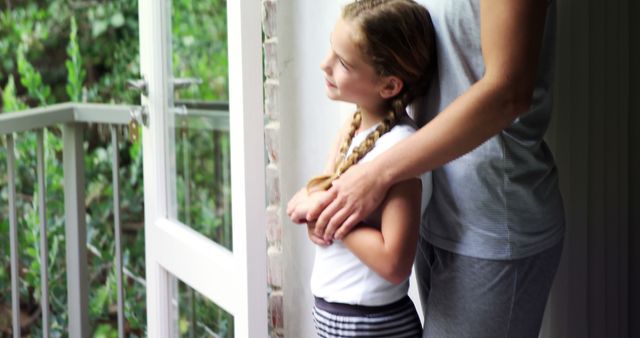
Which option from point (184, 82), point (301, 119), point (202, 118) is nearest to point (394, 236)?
point (301, 119)

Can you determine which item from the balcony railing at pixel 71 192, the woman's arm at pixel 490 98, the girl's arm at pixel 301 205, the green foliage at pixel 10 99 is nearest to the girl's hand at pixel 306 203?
the girl's arm at pixel 301 205

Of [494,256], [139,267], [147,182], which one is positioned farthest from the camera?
[139,267]

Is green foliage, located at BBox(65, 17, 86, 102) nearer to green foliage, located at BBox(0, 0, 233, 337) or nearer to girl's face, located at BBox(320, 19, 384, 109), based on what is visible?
green foliage, located at BBox(0, 0, 233, 337)

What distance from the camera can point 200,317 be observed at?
2.56 meters

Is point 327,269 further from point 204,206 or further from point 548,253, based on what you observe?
point 204,206

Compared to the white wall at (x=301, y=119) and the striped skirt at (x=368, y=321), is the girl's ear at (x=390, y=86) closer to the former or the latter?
the striped skirt at (x=368, y=321)

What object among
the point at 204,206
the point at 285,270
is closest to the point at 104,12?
the point at 204,206

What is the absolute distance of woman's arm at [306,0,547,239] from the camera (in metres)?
1.19

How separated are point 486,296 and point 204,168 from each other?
1.37 meters

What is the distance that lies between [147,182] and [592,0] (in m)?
1.54

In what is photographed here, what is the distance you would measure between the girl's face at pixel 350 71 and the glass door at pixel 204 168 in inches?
20.3

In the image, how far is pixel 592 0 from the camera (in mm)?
1677

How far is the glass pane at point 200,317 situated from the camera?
237cm

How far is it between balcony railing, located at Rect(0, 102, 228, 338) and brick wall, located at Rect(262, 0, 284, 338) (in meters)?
1.06
